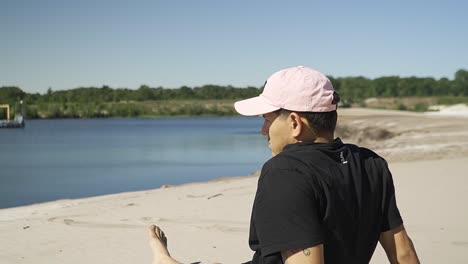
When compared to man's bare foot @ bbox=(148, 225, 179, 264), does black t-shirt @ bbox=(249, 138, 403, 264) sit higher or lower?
higher

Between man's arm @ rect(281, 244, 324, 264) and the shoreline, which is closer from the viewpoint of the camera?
man's arm @ rect(281, 244, 324, 264)

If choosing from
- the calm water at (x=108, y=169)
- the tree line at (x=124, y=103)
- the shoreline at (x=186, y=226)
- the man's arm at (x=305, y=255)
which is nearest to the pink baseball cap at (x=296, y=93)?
the man's arm at (x=305, y=255)

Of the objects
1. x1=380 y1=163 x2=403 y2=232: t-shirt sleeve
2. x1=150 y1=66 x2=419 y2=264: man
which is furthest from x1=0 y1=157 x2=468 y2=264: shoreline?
x1=150 y1=66 x2=419 y2=264: man

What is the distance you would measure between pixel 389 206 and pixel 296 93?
1.72 ft

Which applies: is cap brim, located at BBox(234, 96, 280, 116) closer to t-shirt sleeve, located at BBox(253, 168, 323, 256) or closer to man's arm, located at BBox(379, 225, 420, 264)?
t-shirt sleeve, located at BBox(253, 168, 323, 256)

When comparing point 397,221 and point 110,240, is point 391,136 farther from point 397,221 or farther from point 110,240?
point 397,221

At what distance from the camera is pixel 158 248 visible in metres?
2.79

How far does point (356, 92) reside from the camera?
76750 mm

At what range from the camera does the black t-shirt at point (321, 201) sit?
1696mm

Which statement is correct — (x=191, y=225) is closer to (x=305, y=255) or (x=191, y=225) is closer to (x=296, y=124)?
(x=296, y=124)

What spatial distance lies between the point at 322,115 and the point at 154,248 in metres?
1.29

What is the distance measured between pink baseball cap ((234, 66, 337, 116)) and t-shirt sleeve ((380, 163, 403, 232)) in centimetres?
31

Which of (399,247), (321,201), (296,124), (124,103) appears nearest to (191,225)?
(399,247)

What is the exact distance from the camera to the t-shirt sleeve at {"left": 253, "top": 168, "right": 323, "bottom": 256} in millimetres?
1689
